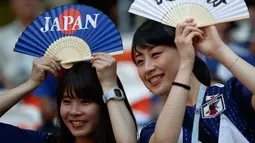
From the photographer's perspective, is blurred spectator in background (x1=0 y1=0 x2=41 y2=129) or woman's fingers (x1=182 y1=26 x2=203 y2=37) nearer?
woman's fingers (x1=182 y1=26 x2=203 y2=37)

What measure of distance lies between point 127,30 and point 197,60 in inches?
197

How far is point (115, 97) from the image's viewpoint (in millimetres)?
3703

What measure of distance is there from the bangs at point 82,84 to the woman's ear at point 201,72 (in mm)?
533

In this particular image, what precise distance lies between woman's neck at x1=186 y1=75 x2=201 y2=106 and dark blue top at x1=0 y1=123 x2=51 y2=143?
88 cm

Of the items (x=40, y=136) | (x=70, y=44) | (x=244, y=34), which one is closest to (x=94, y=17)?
(x=70, y=44)

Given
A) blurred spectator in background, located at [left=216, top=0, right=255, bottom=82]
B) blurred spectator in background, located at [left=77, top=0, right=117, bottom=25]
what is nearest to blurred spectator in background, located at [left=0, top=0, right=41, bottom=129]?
blurred spectator in background, located at [left=77, top=0, right=117, bottom=25]

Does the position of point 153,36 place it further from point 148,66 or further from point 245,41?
point 245,41

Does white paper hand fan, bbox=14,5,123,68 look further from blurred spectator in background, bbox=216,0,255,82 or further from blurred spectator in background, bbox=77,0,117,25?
blurred spectator in background, bbox=77,0,117,25

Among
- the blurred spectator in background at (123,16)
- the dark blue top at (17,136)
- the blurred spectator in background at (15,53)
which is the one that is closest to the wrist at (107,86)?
the dark blue top at (17,136)

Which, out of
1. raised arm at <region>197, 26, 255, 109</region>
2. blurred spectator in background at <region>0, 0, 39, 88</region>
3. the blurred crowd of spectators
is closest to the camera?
raised arm at <region>197, 26, 255, 109</region>

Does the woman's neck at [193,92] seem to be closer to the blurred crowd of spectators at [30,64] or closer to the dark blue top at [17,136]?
the dark blue top at [17,136]

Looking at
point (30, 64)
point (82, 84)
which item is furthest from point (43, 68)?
point (30, 64)

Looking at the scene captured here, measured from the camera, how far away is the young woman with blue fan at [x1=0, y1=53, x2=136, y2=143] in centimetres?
372

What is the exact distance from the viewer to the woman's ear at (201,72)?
11.9 feet
